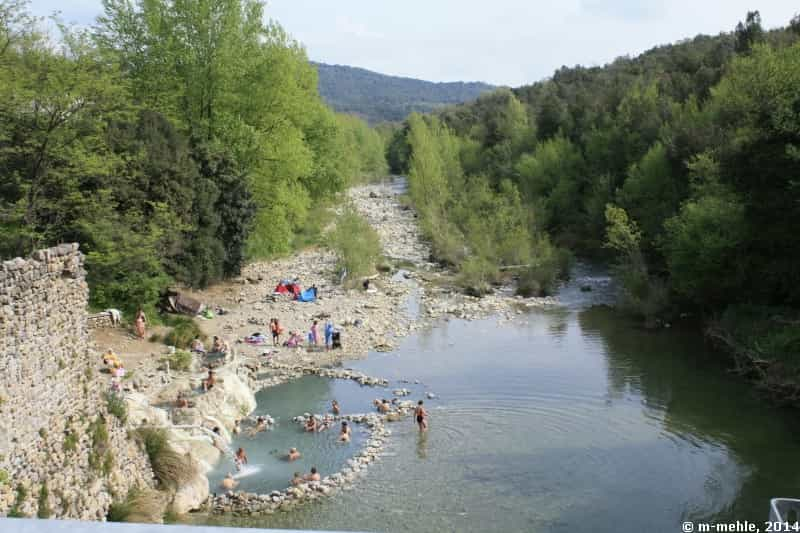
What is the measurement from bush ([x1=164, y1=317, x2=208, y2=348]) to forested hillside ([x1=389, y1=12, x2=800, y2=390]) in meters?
16.2

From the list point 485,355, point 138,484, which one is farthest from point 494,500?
point 485,355

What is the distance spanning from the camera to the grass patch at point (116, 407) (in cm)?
1366

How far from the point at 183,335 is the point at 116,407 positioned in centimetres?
1075

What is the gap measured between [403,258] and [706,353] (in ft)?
82.3

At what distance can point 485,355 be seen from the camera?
25.8m

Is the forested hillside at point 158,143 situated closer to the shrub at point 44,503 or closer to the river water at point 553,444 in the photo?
the river water at point 553,444

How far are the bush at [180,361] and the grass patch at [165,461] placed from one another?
6.48 m

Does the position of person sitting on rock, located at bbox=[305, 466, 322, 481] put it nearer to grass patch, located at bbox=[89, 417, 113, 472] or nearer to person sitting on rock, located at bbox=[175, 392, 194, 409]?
person sitting on rock, located at bbox=[175, 392, 194, 409]

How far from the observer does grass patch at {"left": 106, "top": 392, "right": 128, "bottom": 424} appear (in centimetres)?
1366

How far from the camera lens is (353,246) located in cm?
3731

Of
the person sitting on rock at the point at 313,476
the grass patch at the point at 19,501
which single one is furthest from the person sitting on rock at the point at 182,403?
the grass patch at the point at 19,501

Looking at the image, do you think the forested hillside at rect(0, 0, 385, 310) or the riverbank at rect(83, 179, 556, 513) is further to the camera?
the forested hillside at rect(0, 0, 385, 310)

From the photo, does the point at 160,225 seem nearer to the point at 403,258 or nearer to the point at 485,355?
the point at 485,355

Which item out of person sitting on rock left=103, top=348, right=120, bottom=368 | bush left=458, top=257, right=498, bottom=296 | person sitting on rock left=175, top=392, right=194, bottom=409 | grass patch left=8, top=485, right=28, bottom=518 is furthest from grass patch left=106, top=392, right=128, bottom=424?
bush left=458, top=257, right=498, bottom=296
